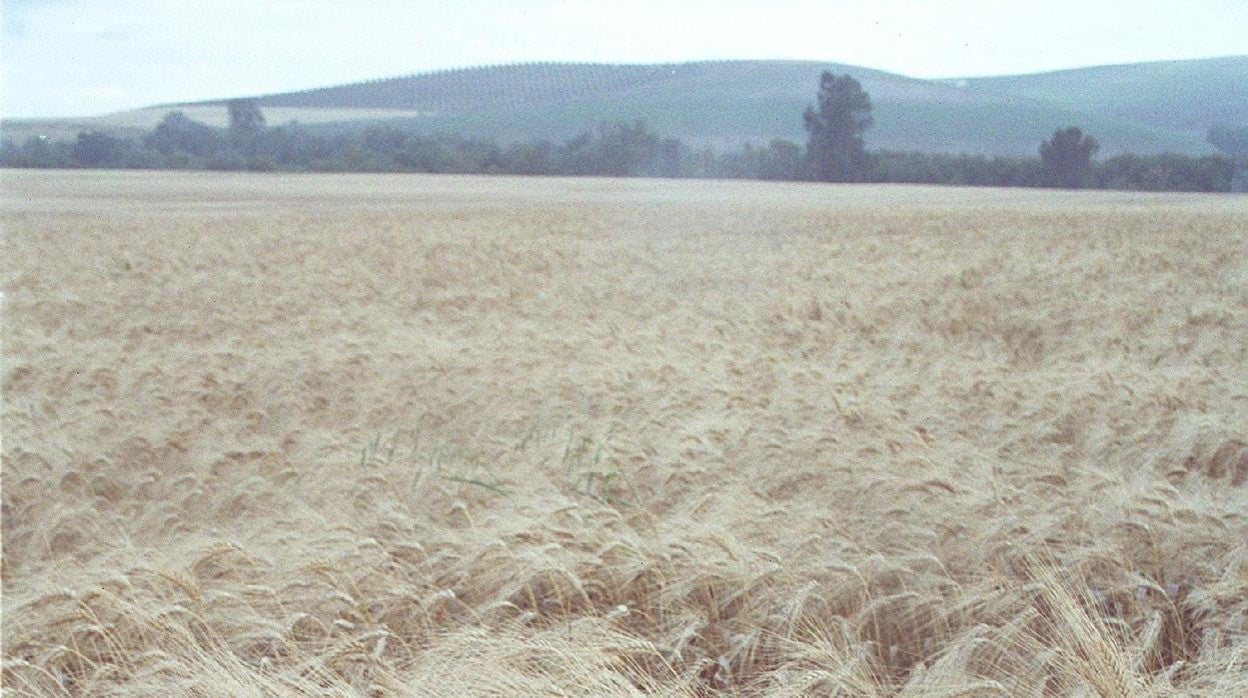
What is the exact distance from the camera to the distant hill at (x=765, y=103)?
931 inches

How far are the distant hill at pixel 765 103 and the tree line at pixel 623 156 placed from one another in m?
0.54

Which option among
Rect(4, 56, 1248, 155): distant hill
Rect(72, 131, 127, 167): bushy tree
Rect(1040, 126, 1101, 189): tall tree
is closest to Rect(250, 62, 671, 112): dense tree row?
Rect(4, 56, 1248, 155): distant hill

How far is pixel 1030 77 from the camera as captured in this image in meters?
41.5

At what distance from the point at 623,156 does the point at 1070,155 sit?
15.8 m

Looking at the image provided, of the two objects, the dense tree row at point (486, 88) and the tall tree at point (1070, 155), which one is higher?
the dense tree row at point (486, 88)

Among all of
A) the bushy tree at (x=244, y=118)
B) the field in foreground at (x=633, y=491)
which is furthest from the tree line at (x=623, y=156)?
the field in foreground at (x=633, y=491)

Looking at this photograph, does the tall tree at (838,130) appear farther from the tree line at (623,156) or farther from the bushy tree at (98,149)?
the bushy tree at (98,149)

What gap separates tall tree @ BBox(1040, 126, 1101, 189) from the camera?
1084 inches

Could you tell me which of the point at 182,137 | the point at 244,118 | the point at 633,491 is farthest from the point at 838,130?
the point at 633,491

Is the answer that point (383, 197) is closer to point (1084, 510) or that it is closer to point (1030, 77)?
point (1030, 77)

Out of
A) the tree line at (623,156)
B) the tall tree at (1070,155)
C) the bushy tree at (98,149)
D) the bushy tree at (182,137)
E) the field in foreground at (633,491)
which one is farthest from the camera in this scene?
the bushy tree at (98,149)

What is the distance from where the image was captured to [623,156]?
39.5 metres

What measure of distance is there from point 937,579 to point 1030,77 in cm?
4197

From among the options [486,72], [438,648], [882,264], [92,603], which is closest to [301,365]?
[92,603]
